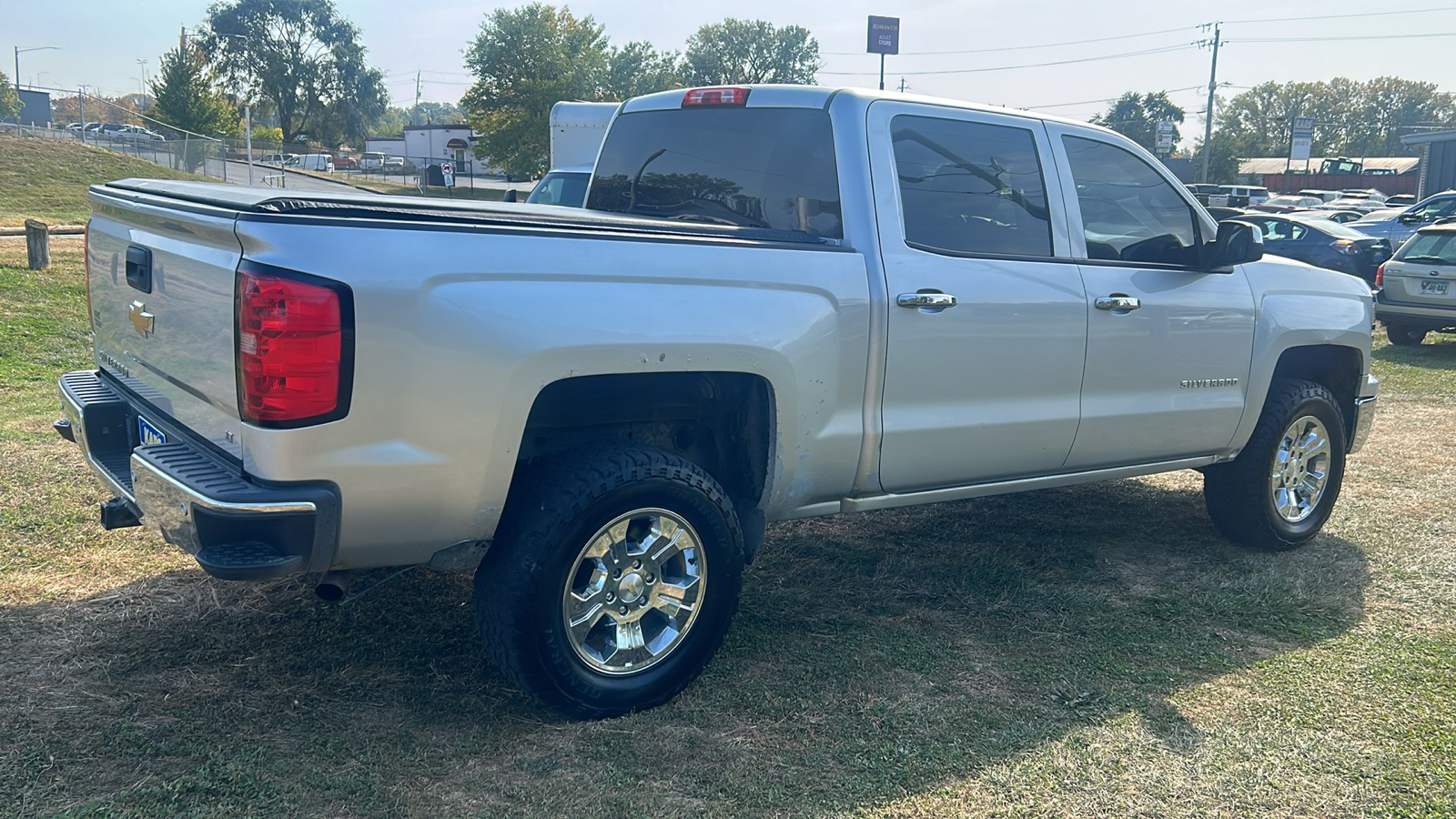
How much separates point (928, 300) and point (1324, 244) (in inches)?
572

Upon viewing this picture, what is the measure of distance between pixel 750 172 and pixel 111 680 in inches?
108

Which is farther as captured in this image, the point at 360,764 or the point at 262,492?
the point at 360,764

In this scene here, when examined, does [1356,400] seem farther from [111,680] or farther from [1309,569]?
[111,680]

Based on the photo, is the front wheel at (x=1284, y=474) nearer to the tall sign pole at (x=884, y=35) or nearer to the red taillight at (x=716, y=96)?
the red taillight at (x=716, y=96)

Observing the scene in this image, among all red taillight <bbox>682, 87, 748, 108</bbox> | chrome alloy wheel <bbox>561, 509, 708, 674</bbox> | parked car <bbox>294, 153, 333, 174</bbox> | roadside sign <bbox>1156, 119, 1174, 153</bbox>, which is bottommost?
chrome alloy wheel <bbox>561, 509, 708, 674</bbox>

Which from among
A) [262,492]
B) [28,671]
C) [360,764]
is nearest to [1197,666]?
[360,764]

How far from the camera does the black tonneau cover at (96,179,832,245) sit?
112 inches

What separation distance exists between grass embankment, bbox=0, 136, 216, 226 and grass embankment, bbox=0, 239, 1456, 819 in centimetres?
2183

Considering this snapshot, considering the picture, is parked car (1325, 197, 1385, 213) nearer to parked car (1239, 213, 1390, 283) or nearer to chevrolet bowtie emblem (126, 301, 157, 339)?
parked car (1239, 213, 1390, 283)

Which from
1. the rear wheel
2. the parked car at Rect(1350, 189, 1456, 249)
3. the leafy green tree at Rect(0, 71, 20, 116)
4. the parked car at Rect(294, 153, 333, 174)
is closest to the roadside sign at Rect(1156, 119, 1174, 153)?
the parked car at Rect(1350, 189, 1456, 249)

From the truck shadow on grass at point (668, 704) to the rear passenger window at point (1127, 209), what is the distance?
143 cm

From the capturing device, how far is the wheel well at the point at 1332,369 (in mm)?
5375

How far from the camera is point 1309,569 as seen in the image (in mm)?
5125

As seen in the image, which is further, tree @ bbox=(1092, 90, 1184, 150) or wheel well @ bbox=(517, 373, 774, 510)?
tree @ bbox=(1092, 90, 1184, 150)
